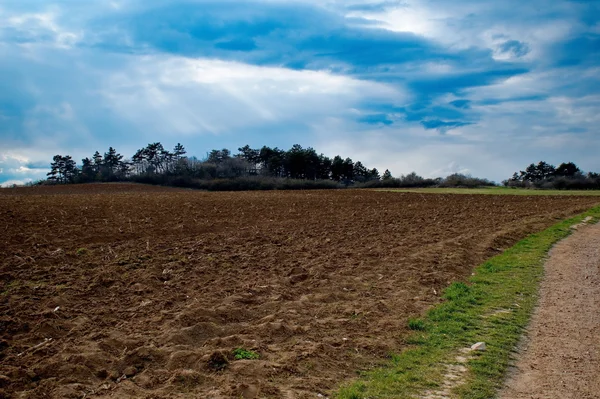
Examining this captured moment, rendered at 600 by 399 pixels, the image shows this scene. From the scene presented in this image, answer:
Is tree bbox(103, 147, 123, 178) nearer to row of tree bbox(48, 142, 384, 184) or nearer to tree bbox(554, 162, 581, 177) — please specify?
row of tree bbox(48, 142, 384, 184)

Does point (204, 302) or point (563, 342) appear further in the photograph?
point (204, 302)

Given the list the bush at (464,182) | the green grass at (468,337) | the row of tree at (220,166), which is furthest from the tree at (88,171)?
the green grass at (468,337)

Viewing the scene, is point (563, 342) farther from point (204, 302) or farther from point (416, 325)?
point (204, 302)

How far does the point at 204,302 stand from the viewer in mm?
9641

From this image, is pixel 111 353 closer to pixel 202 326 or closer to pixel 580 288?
pixel 202 326

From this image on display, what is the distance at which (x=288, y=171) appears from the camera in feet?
352

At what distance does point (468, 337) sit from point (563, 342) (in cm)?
149

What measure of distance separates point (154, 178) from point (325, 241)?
72.8 meters

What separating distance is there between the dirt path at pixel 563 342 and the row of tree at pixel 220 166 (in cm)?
8217

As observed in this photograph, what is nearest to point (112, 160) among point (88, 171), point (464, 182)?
point (88, 171)

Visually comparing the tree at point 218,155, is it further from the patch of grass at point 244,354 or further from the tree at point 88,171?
the patch of grass at point 244,354

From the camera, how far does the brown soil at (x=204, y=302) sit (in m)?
6.11

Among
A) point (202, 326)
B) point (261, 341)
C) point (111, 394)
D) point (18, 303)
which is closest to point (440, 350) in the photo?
Result: point (261, 341)

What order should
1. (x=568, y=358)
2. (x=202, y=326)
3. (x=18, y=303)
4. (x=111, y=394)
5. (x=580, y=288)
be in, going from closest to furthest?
(x=111, y=394), (x=568, y=358), (x=202, y=326), (x=18, y=303), (x=580, y=288)
